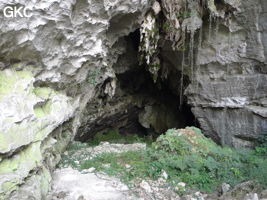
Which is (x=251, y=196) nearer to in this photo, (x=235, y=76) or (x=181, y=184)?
(x=181, y=184)

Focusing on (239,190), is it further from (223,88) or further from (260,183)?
(223,88)

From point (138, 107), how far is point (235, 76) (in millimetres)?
5868

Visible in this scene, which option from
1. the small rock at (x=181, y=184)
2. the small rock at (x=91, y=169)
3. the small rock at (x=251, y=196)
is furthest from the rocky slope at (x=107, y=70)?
the small rock at (x=251, y=196)

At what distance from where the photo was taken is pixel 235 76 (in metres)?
8.84

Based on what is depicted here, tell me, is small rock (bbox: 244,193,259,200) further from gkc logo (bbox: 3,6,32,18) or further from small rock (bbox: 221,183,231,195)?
gkc logo (bbox: 3,6,32,18)

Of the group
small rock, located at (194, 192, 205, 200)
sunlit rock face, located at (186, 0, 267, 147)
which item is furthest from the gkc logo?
sunlit rock face, located at (186, 0, 267, 147)

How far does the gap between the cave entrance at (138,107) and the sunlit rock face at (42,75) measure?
13.7 feet

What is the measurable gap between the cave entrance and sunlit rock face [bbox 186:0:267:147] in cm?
154

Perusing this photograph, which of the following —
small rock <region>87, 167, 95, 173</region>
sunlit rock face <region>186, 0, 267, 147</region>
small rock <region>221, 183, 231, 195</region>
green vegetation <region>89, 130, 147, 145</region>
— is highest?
sunlit rock face <region>186, 0, 267, 147</region>

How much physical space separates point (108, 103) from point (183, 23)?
5.00m

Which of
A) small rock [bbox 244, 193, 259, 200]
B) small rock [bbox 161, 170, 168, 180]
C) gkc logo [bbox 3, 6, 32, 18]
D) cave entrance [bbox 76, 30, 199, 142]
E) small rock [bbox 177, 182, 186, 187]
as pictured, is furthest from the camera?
cave entrance [bbox 76, 30, 199, 142]

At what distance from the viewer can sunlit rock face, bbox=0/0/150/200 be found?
3.98 m

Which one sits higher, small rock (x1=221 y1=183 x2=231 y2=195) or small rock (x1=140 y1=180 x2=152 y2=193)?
small rock (x1=140 y1=180 x2=152 y2=193)

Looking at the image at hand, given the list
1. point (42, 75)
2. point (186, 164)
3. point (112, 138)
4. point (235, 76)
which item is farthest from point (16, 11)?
point (112, 138)
